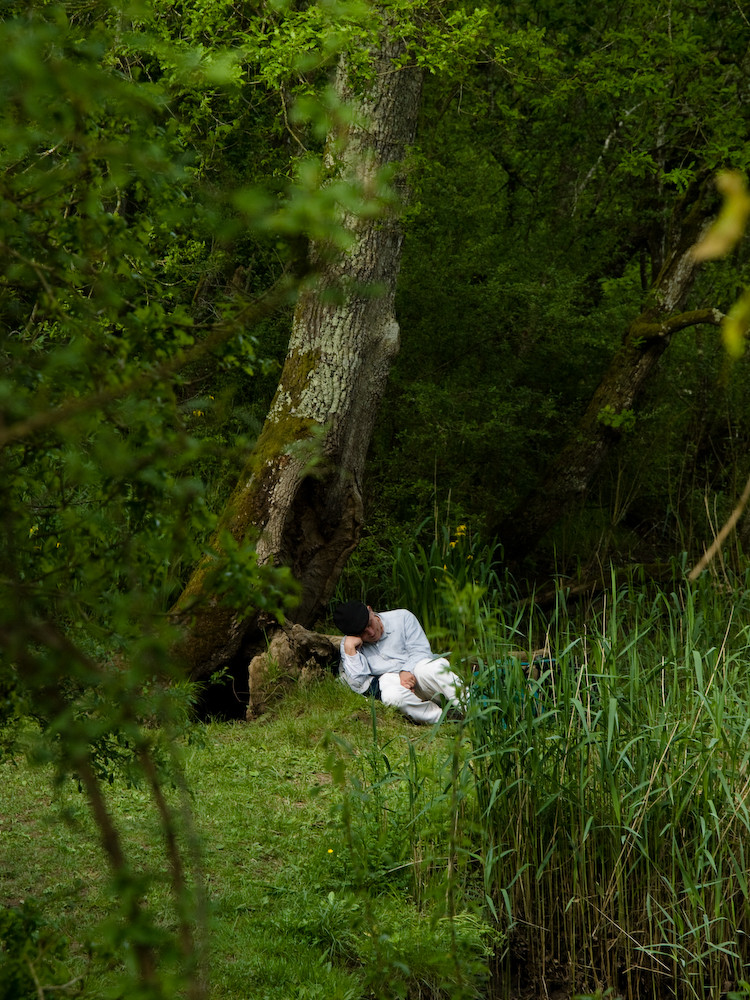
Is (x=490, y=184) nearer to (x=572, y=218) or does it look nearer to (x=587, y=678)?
(x=572, y=218)

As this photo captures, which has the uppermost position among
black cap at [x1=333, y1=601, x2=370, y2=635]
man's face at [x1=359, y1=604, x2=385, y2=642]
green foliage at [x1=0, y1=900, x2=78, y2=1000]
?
green foliage at [x1=0, y1=900, x2=78, y2=1000]

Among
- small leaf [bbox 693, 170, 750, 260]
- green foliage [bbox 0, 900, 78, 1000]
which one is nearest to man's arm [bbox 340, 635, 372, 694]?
green foliage [bbox 0, 900, 78, 1000]

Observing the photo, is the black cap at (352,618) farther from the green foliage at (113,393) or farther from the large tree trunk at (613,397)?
the green foliage at (113,393)

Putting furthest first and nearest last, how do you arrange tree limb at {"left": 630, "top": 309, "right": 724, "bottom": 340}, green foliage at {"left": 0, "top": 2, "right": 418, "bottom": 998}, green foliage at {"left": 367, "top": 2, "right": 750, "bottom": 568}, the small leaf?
green foliage at {"left": 367, "top": 2, "right": 750, "bottom": 568}
tree limb at {"left": 630, "top": 309, "right": 724, "bottom": 340}
green foliage at {"left": 0, "top": 2, "right": 418, "bottom": 998}
the small leaf

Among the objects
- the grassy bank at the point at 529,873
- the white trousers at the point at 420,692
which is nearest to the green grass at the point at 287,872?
the grassy bank at the point at 529,873

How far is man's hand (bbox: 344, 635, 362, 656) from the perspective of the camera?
6.98 metres

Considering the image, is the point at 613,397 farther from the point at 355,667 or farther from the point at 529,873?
the point at 529,873

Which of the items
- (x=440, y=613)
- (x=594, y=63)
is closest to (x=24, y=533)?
(x=440, y=613)

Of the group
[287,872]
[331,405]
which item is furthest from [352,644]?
[287,872]

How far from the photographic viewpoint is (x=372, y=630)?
703 cm

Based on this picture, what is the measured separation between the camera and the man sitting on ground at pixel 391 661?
22.2ft

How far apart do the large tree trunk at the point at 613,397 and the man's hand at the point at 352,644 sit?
3.29m

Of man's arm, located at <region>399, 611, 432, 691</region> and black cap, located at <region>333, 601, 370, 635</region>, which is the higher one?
black cap, located at <region>333, 601, 370, 635</region>

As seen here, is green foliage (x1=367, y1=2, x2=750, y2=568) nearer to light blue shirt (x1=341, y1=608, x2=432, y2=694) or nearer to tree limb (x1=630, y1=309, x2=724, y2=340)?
tree limb (x1=630, y1=309, x2=724, y2=340)
